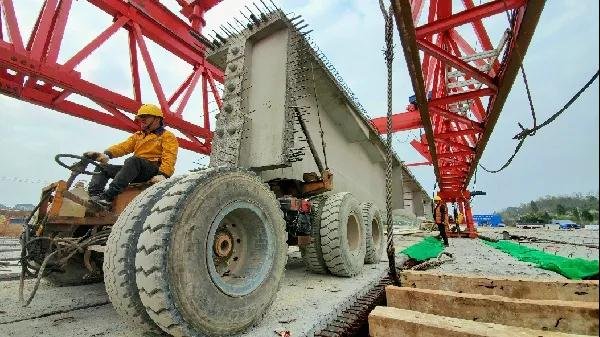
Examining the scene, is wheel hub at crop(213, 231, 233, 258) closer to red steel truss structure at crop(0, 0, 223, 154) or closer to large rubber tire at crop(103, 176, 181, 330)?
large rubber tire at crop(103, 176, 181, 330)

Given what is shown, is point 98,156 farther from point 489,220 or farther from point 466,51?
point 489,220

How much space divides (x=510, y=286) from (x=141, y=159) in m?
3.60

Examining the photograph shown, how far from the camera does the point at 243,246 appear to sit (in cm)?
251

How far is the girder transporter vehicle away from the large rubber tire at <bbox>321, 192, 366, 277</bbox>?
0.01 m

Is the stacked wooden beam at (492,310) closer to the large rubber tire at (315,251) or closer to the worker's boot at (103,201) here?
the large rubber tire at (315,251)

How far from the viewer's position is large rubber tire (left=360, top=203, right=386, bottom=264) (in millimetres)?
A: 5230

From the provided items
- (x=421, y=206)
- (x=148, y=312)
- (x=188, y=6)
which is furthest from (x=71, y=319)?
(x=421, y=206)

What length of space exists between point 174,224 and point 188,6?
9.14m

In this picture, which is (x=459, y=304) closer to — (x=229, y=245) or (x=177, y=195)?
(x=229, y=245)

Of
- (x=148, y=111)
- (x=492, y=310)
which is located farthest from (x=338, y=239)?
(x=148, y=111)

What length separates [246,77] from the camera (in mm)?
4855

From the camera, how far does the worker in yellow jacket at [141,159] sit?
3.05 metres

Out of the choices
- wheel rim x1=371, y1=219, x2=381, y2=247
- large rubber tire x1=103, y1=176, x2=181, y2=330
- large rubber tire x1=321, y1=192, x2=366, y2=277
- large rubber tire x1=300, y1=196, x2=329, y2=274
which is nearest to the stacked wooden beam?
large rubber tire x1=103, y1=176, x2=181, y2=330

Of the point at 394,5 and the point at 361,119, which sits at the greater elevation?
the point at 361,119
